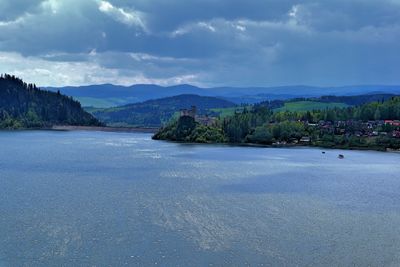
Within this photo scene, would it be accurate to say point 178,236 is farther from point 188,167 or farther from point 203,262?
point 188,167

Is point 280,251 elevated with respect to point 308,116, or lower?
lower

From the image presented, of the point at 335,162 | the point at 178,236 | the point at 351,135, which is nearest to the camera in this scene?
the point at 178,236

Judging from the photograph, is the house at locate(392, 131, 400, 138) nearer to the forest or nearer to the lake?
the forest

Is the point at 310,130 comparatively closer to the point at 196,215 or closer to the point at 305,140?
the point at 305,140

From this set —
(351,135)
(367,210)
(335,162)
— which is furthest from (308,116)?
(367,210)

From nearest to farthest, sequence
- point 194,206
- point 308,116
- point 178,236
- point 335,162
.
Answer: point 178,236 < point 194,206 < point 335,162 < point 308,116

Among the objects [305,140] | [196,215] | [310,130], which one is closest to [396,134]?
[305,140]

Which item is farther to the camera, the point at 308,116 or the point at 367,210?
the point at 308,116

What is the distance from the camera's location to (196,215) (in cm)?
5109

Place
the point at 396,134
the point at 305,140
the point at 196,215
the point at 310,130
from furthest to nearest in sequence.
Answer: the point at 310,130 → the point at 305,140 → the point at 396,134 → the point at 196,215

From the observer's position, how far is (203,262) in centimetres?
3638

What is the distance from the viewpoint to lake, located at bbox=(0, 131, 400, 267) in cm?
3809

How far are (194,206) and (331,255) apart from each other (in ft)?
65.6

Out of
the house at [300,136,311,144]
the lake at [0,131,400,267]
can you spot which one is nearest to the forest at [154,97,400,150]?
the house at [300,136,311,144]
